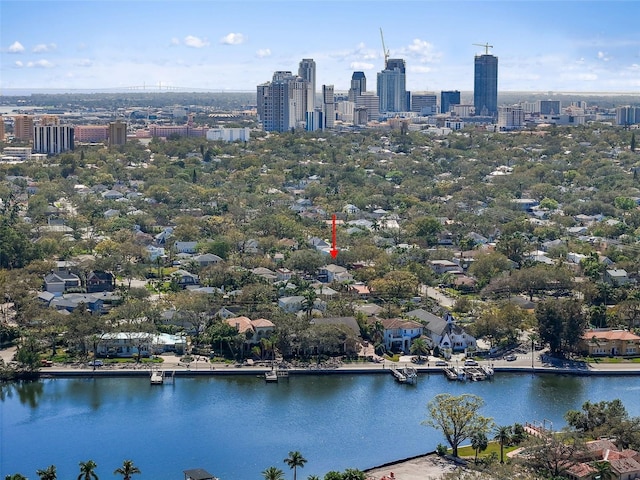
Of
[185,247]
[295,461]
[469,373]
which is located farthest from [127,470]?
[185,247]

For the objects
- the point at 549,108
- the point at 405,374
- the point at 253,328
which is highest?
the point at 549,108

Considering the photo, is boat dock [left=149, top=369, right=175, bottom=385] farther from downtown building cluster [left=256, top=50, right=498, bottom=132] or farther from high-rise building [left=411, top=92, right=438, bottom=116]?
high-rise building [left=411, top=92, right=438, bottom=116]

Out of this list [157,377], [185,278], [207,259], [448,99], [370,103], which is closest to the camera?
[157,377]

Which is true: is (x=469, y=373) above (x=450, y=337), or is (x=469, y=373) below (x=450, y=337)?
below

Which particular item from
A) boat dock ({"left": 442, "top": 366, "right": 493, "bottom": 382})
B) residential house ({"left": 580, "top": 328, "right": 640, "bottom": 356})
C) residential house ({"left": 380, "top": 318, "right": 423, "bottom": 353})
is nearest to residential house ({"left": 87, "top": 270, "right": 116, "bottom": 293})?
residential house ({"left": 380, "top": 318, "right": 423, "bottom": 353})

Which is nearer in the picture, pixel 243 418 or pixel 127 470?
pixel 127 470

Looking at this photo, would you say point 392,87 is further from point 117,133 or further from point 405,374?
point 405,374

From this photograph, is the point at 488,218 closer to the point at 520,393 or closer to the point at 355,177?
the point at 355,177
